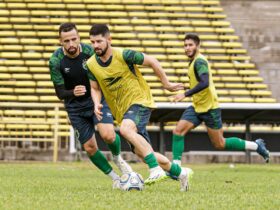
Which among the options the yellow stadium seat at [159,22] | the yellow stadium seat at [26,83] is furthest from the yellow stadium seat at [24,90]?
the yellow stadium seat at [159,22]

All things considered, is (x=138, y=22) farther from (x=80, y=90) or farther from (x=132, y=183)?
(x=132, y=183)

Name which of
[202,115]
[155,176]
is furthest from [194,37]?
[155,176]

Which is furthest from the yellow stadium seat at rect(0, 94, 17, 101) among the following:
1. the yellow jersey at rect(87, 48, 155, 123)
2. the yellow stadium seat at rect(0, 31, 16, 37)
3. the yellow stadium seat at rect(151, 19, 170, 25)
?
the yellow jersey at rect(87, 48, 155, 123)

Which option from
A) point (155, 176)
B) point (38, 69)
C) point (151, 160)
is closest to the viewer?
point (155, 176)

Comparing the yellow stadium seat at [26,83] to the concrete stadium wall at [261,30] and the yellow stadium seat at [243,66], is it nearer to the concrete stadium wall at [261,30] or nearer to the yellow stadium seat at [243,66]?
the yellow stadium seat at [243,66]

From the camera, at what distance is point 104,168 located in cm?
995

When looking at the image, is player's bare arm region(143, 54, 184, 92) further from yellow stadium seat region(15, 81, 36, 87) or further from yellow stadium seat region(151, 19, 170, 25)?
yellow stadium seat region(151, 19, 170, 25)

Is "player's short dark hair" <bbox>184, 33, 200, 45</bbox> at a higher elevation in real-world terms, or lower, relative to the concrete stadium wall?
lower

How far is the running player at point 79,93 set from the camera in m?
9.34

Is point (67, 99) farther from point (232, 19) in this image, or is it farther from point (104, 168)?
point (232, 19)

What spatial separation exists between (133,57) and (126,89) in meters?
0.38

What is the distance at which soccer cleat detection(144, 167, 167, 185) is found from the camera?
26.8 ft

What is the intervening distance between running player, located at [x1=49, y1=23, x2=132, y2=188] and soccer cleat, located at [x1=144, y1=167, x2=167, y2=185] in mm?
1241

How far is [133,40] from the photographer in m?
26.0
